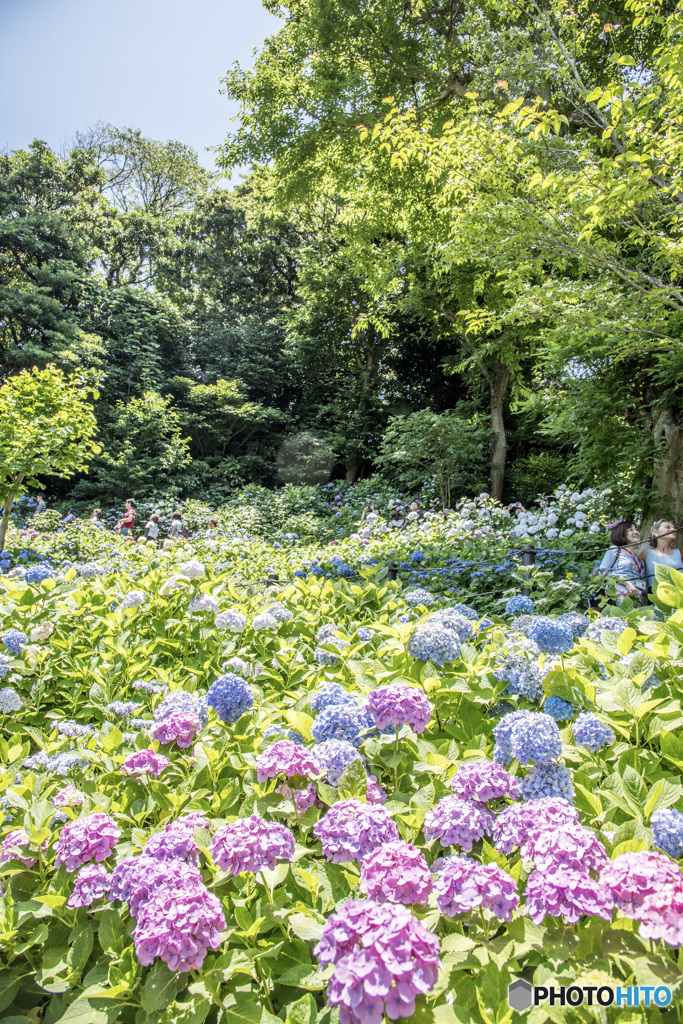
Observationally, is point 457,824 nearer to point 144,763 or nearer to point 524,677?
point 524,677

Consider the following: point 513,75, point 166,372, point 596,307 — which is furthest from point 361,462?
point 596,307

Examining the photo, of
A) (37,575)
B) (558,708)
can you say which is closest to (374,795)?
(558,708)

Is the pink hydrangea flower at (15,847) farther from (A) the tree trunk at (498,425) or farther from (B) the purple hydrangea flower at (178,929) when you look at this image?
(A) the tree trunk at (498,425)

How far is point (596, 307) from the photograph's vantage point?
5164 mm

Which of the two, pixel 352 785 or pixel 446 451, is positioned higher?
pixel 446 451

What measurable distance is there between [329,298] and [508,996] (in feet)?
57.9

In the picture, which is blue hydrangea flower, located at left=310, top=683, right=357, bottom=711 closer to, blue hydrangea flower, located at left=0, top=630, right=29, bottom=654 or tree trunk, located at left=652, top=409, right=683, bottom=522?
blue hydrangea flower, located at left=0, top=630, right=29, bottom=654

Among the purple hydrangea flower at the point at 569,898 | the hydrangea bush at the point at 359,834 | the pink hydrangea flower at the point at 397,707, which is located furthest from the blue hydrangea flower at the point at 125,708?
the purple hydrangea flower at the point at 569,898

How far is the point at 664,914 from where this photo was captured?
2.51 feet

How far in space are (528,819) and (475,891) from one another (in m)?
0.16

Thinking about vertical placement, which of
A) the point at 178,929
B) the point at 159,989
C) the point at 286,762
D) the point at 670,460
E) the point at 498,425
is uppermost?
the point at 498,425

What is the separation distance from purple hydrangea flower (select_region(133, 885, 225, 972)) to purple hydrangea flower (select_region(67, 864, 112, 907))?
17 centimetres

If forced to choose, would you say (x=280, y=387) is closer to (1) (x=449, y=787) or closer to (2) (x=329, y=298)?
(2) (x=329, y=298)

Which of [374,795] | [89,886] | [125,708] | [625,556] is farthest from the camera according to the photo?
[625,556]
